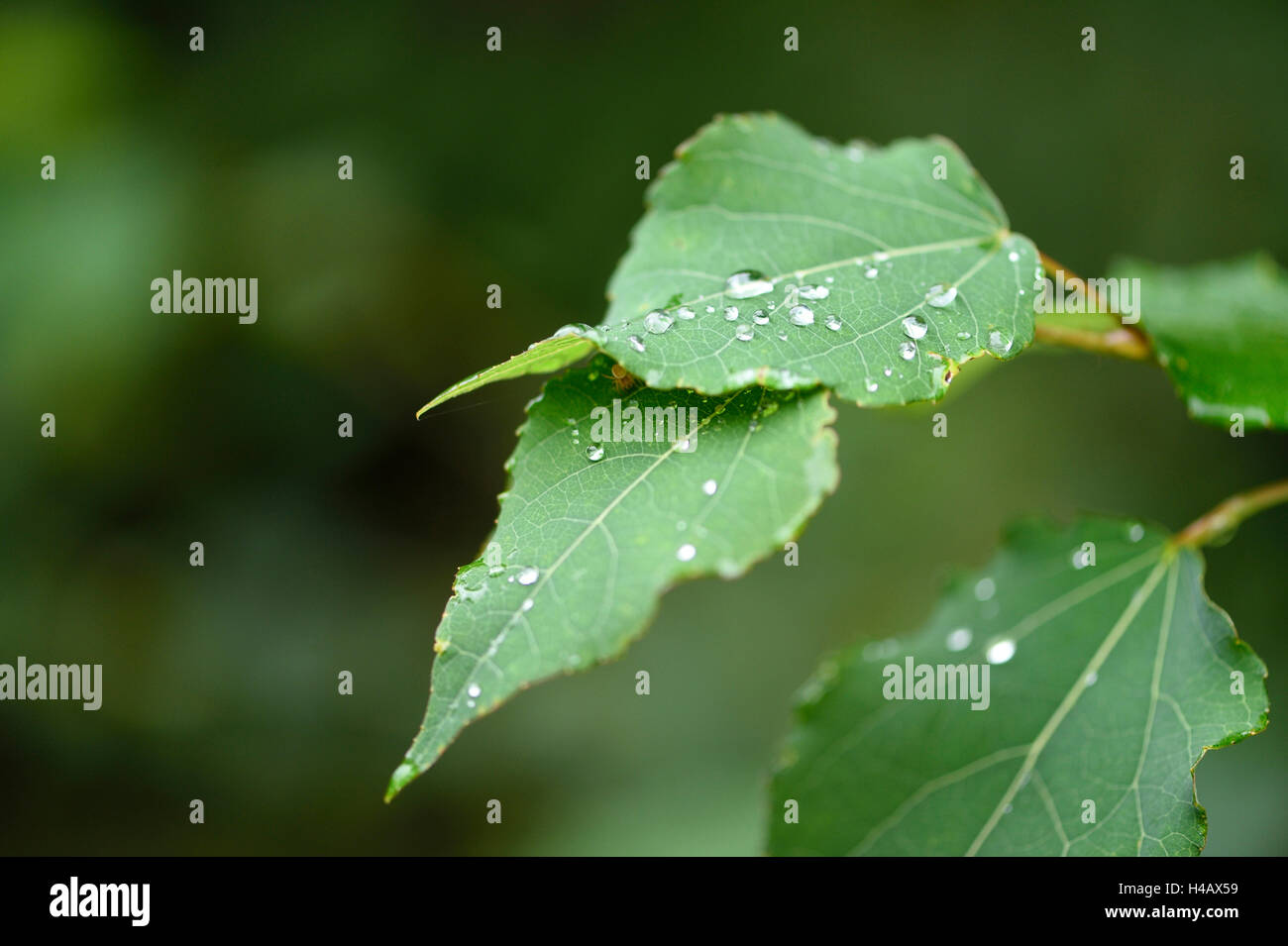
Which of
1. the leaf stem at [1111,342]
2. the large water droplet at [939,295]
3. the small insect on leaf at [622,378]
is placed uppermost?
the leaf stem at [1111,342]

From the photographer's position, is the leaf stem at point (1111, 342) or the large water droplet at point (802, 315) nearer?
the large water droplet at point (802, 315)

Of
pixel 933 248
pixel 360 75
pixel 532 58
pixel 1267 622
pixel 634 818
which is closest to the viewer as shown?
pixel 933 248

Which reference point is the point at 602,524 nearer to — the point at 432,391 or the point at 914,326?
the point at 914,326

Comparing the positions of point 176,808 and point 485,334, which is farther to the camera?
point 485,334

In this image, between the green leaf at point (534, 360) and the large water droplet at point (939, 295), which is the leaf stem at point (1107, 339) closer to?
the large water droplet at point (939, 295)

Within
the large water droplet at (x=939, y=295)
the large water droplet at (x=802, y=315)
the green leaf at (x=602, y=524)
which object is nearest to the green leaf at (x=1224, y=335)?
the large water droplet at (x=939, y=295)

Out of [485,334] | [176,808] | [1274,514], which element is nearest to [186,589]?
[176,808]

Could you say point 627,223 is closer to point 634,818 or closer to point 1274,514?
point 634,818
